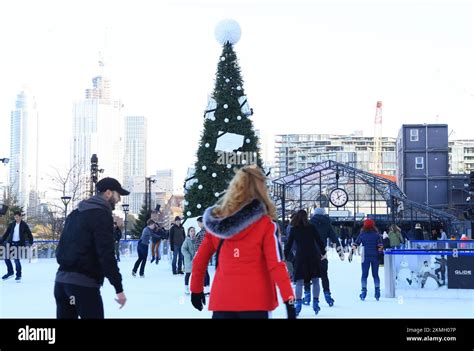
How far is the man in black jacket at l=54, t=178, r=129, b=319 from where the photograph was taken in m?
5.45

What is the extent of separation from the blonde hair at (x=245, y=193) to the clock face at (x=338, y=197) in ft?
101

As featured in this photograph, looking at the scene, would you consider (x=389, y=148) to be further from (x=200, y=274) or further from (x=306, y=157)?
(x=200, y=274)

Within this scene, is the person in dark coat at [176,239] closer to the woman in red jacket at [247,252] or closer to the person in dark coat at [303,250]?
the person in dark coat at [303,250]

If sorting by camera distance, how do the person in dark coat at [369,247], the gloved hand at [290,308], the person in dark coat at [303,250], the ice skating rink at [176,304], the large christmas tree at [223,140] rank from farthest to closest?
the large christmas tree at [223,140] → the person in dark coat at [369,247] → the ice skating rink at [176,304] → the person in dark coat at [303,250] → the gloved hand at [290,308]

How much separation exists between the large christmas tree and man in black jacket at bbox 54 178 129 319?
15.9m

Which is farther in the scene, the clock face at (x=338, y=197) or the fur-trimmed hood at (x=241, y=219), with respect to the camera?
the clock face at (x=338, y=197)

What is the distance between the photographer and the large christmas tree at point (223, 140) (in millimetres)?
21906

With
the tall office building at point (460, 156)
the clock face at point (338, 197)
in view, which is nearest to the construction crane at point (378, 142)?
the tall office building at point (460, 156)

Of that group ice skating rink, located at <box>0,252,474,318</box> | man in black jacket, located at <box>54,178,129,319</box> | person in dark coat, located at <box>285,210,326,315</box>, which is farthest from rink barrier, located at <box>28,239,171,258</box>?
man in black jacket, located at <box>54,178,129,319</box>

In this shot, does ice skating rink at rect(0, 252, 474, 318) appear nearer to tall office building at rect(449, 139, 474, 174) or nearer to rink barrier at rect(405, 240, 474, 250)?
rink barrier at rect(405, 240, 474, 250)

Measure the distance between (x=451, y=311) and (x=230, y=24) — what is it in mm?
9546

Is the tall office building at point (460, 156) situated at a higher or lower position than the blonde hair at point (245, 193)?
higher

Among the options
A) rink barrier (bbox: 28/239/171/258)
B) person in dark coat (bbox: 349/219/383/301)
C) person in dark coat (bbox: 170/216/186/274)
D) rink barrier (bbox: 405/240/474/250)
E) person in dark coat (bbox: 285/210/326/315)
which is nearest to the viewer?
person in dark coat (bbox: 285/210/326/315)
